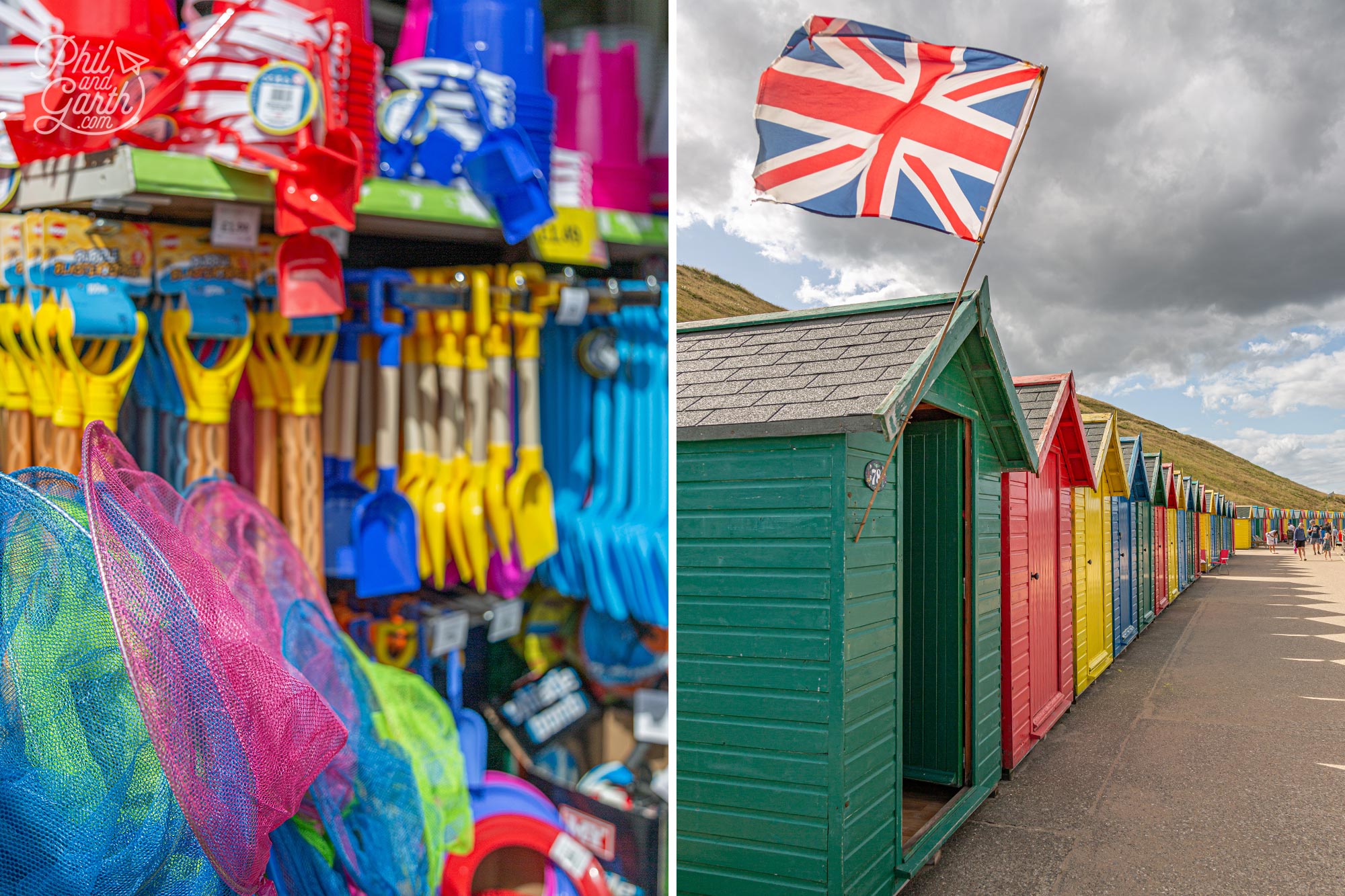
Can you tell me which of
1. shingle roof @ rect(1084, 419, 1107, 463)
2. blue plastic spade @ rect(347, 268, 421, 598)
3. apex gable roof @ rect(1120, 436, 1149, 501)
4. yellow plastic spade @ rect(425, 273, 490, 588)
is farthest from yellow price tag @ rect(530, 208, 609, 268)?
apex gable roof @ rect(1120, 436, 1149, 501)

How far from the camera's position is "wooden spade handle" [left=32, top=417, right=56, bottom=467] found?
127 cm

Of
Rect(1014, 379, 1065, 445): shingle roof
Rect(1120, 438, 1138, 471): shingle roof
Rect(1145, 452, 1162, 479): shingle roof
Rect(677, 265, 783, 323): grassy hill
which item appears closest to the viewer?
Rect(1014, 379, 1065, 445): shingle roof

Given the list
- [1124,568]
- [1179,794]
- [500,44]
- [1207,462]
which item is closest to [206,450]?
[500,44]

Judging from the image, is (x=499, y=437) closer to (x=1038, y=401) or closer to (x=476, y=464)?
(x=476, y=464)

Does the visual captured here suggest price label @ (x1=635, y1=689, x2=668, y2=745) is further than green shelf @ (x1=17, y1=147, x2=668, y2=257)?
Yes

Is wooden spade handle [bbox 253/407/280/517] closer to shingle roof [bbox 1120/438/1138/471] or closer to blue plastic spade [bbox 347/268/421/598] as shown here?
blue plastic spade [bbox 347/268/421/598]

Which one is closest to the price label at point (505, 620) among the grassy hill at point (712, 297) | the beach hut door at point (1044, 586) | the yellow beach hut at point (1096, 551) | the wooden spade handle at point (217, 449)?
the wooden spade handle at point (217, 449)

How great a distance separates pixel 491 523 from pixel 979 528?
553 cm

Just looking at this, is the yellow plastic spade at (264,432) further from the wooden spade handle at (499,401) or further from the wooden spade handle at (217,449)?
the wooden spade handle at (499,401)

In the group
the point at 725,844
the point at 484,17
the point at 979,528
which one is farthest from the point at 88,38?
the point at 979,528

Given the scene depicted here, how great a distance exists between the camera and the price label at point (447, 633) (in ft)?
5.04

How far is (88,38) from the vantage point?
130cm

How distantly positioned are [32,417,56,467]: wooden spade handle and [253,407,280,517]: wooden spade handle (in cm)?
25

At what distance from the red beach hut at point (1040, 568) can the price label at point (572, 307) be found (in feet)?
20.3
